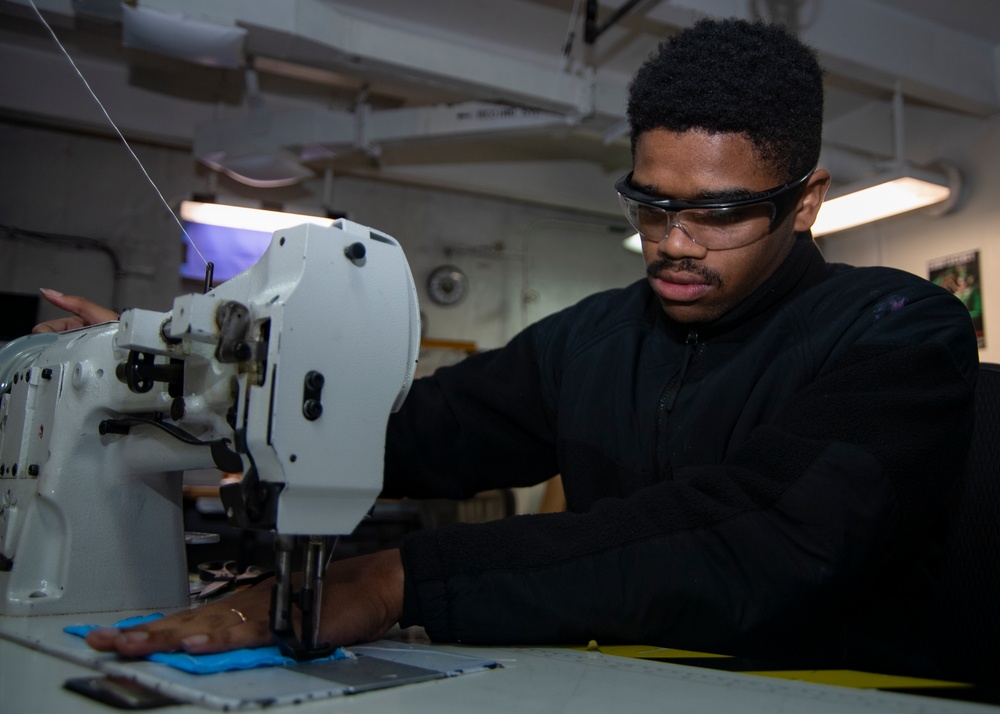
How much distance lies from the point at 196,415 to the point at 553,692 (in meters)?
0.54

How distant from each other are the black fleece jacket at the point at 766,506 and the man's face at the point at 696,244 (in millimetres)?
38

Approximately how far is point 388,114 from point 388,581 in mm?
4018

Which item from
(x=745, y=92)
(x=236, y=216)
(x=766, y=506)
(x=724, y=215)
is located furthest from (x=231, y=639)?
(x=236, y=216)

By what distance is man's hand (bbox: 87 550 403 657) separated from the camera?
77 cm

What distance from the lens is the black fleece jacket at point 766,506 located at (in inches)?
33.2

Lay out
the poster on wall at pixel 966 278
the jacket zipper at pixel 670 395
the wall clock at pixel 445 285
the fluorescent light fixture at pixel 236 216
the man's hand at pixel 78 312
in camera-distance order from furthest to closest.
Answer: the wall clock at pixel 445 285 < the poster on wall at pixel 966 278 < the fluorescent light fixture at pixel 236 216 < the man's hand at pixel 78 312 < the jacket zipper at pixel 670 395

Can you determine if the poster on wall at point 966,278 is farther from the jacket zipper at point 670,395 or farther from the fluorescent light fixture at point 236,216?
the jacket zipper at point 670,395

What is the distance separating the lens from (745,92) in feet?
3.64

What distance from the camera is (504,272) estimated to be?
6395 mm

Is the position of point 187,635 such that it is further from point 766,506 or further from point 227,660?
point 766,506

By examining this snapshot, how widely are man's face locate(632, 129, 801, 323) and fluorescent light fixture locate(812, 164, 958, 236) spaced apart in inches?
130

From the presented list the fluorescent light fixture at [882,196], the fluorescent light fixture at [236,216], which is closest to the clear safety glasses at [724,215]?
the fluorescent light fixture at [236,216]

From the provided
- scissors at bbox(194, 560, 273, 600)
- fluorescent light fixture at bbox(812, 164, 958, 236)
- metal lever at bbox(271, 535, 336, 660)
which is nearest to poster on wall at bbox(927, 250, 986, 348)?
fluorescent light fixture at bbox(812, 164, 958, 236)

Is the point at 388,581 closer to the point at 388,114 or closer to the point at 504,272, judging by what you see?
the point at 388,114
